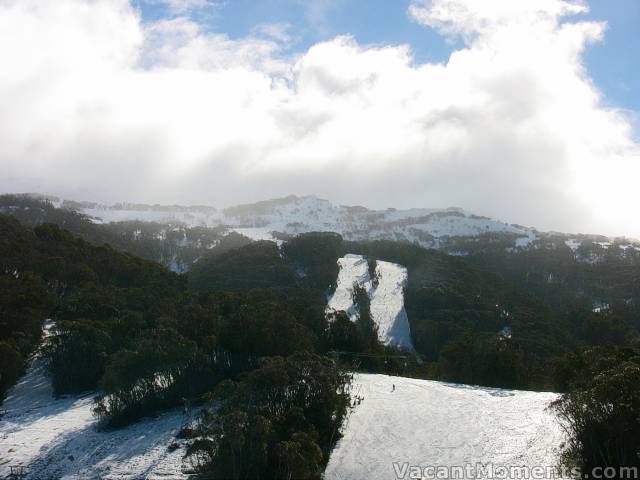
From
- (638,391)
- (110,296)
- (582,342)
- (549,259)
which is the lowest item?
(582,342)

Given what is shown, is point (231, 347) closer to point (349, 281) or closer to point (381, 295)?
point (381, 295)

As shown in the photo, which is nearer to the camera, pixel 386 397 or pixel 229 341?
pixel 386 397

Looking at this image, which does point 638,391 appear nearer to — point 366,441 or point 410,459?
point 410,459

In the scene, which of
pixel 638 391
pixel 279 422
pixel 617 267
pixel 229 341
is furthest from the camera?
pixel 617 267

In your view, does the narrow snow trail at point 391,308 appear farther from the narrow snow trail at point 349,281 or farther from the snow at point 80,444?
the snow at point 80,444

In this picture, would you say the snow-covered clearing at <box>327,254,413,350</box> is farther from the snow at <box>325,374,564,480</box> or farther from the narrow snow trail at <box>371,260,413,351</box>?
the snow at <box>325,374,564,480</box>

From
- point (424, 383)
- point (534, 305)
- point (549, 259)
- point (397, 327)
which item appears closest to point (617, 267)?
point (549, 259)

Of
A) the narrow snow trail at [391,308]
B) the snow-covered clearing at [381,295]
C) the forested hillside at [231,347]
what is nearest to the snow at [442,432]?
the forested hillside at [231,347]

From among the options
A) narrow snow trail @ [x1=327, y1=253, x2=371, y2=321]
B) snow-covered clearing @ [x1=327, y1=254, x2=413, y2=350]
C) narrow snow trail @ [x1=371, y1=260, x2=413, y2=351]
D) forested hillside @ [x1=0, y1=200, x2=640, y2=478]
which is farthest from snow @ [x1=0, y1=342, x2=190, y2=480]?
narrow snow trail @ [x1=327, y1=253, x2=371, y2=321]
